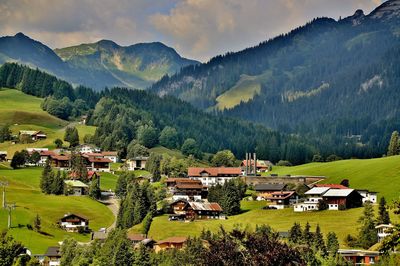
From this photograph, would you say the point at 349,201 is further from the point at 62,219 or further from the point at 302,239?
the point at 62,219

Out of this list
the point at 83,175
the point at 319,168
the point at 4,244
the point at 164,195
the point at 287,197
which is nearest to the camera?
the point at 4,244

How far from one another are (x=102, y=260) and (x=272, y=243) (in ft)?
163

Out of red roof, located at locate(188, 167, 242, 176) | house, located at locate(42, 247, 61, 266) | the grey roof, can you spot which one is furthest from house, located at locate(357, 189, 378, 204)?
house, located at locate(42, 247, 61, 266)

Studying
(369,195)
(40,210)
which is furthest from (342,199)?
(40,210)

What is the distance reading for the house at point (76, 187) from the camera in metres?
167

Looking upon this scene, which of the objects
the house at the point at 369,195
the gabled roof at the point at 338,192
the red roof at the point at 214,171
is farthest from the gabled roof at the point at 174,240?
the red roof at the point at 214,171

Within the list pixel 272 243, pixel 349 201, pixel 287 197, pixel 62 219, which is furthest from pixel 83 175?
pixel 272 243

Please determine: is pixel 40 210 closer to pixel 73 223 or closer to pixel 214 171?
pixel 73 223

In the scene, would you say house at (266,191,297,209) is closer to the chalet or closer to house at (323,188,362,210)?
house at (323,188,362,210)

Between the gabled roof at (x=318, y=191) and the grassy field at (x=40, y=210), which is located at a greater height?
the gabled roof at (x=318, y=191)

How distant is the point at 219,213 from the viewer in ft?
472

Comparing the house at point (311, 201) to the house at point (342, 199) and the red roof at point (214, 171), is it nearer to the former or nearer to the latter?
the house at point (342, 199)

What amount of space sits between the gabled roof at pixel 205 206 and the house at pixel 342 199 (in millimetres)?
21230

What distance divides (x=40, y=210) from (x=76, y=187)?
27570mm
